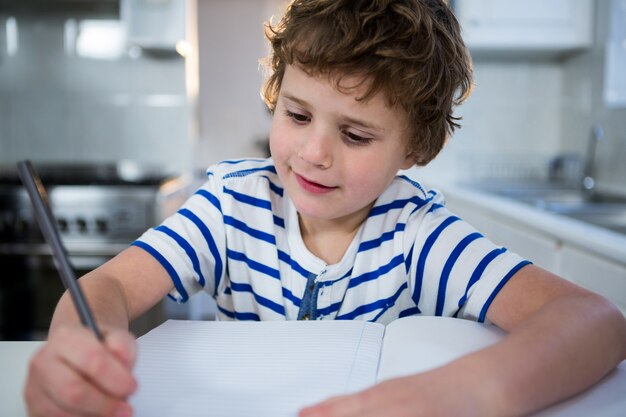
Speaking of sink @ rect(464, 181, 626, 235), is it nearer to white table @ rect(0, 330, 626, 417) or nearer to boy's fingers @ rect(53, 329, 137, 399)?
white table @ rect(0, 330, 626, 417)

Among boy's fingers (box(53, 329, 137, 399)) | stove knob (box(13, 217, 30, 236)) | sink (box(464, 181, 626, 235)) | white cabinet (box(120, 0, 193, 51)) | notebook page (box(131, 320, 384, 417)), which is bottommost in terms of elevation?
stove knob (box(13, 217, 30, 236))

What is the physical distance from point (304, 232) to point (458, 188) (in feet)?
5.08

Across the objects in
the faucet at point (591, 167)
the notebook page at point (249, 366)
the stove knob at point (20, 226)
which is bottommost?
the stove knob at point (20, 226)

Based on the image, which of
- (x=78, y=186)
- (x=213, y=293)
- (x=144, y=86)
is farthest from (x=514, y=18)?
(x=213, y=293)

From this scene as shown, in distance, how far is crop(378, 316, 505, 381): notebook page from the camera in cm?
50

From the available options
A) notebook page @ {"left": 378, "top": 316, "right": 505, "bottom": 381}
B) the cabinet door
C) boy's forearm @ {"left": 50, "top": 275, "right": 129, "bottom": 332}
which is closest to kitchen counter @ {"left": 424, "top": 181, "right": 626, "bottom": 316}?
the cabinet door

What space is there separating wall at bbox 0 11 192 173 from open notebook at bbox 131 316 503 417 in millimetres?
2150

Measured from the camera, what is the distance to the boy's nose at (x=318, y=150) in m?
0.69

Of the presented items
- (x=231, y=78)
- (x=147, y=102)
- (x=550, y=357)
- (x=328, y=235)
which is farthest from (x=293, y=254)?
(x=231, y=78)

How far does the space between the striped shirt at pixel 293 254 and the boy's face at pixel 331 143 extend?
92 millimetres

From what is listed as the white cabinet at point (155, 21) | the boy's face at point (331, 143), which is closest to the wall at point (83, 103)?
the white cabinet at point (155, 21)

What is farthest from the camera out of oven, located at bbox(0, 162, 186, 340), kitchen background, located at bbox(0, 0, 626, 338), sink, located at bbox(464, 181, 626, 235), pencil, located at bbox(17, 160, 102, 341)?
kitchen background, located at bbox(0, 0, 626, 338)

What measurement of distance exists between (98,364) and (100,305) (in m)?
0.22

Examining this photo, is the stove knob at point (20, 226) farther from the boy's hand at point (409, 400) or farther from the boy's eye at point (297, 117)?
the boy's hand at point (409, 400)
